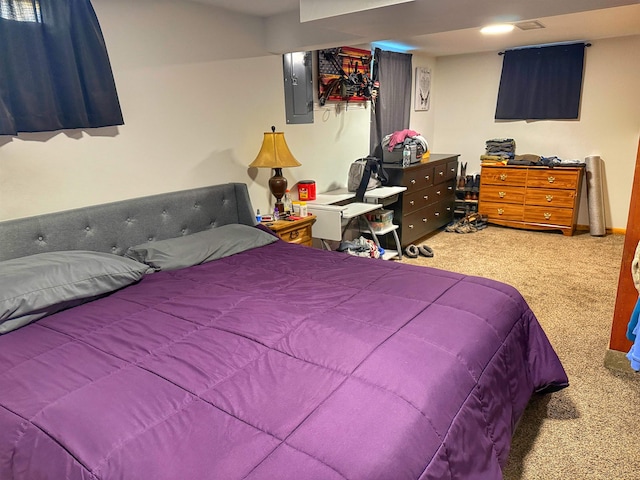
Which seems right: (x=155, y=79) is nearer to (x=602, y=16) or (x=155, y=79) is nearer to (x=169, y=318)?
(x=169, y=318)

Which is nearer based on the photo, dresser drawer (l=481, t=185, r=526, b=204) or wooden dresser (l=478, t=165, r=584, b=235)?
wooden dresser (l=478, t=165, r=584, b=235)

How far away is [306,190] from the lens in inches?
Result: 150

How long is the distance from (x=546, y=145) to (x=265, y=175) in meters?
3.70

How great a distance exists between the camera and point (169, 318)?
183 centimetres

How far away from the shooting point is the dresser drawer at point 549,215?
16.5ft

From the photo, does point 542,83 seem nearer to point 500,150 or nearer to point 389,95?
point 500,150

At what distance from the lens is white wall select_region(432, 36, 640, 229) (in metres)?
4.80

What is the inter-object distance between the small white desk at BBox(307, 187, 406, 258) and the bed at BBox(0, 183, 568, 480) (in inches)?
42.4

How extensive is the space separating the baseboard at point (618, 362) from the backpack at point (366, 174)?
7.51 ft

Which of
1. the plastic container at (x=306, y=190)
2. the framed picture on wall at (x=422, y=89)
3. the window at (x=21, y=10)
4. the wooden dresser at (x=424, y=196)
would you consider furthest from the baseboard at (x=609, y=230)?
→ the window at (x=21, y=10)

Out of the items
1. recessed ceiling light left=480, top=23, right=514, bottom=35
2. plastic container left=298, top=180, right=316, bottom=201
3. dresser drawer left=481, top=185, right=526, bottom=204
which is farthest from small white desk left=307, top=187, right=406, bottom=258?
dresser drawer left=481, top=185, right=526, bottom=204

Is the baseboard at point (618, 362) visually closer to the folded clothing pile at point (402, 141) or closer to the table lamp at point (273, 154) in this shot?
the table lamp at point (273, 154)

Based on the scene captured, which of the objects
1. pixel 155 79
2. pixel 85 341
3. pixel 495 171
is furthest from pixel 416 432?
pixel 495 171

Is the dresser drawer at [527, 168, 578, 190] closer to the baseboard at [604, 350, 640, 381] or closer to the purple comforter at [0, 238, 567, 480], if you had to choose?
the baseboard at [604, 350, 640, 381]
